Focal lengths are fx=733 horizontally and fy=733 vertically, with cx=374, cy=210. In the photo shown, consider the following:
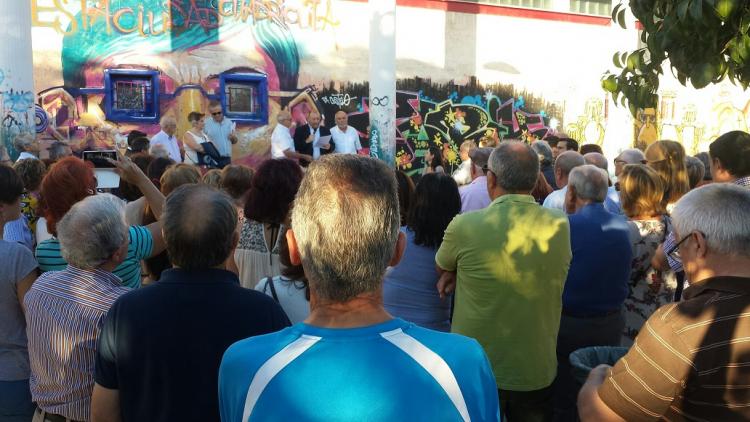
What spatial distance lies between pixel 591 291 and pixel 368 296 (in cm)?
309

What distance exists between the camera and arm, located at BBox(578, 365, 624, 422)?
243 cm

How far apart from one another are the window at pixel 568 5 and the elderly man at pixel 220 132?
7810 mm

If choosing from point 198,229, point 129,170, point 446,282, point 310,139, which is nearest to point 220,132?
point 310,139

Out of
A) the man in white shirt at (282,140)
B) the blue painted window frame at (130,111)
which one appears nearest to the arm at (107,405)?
the man in white shirt at (282,140)

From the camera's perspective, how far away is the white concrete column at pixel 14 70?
38.8 ft

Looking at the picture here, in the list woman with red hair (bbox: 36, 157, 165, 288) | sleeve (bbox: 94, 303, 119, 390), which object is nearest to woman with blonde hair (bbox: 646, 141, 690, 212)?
woman with red hair (bbox: 36, 157, 165, 288)

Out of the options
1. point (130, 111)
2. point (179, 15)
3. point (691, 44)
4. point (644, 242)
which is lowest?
point (644, 242)

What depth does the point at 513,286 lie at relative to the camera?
12.8 feet

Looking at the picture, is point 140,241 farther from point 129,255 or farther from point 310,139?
point 310,139

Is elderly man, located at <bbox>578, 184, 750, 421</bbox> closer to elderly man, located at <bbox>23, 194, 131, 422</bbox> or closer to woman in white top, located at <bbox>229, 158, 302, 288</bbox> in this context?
elderly man, located at <bbox>23, 194, 131, 422</bbox>

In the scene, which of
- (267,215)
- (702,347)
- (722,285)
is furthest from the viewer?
(267,215)

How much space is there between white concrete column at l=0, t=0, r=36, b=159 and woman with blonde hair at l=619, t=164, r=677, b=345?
34.1 feet

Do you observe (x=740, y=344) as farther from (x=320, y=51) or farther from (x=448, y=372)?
(x=320, y=51)

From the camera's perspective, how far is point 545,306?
395 centimetres
